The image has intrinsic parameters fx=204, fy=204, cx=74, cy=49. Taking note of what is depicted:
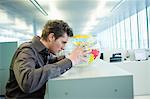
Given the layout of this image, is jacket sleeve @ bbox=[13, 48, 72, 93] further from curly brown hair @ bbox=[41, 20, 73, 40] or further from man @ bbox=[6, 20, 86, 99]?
curly brown hair @ bbox=[41, 20, 73, 40]

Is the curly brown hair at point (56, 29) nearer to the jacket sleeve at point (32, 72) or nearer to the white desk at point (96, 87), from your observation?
the jacket sleeve at point (32, 72)

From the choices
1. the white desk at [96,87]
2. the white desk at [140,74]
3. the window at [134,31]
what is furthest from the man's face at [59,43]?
the window at [134,31]

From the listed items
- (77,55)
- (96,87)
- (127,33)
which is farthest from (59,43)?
(127,33)

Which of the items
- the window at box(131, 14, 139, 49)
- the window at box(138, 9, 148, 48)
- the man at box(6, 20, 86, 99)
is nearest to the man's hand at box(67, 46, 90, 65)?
the man at box(6, 20, 86, 99)

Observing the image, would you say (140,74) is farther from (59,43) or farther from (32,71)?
(32,71)

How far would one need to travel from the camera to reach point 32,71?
0.77 metres

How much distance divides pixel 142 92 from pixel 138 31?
5047mm

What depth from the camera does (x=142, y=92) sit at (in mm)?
3326

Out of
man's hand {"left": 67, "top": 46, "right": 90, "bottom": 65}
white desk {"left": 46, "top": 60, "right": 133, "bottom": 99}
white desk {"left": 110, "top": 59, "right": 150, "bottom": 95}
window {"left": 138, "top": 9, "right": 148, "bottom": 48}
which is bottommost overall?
white desk {"left": 110, "top": 59, "right": 150, "bottom": 95}

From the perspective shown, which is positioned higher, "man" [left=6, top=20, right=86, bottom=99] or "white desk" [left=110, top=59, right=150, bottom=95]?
"man" [left=6, top=20, right=86, bottom=99]

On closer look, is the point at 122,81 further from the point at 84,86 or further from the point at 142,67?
the point at 142,67

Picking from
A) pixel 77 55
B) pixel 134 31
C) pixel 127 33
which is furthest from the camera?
pixel 127 33

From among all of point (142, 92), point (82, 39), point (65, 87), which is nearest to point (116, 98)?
point (65, 87)

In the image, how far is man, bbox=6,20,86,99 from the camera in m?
0.77
